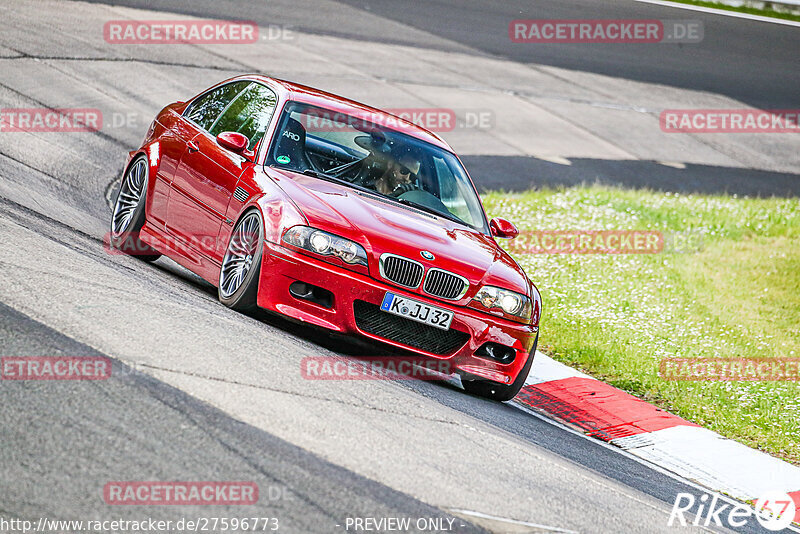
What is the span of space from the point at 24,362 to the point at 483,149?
501 inches

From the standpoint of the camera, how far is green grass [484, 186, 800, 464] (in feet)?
29.9

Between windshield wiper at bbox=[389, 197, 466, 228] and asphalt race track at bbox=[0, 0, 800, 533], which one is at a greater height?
windshield wiper at bbox=[389, 197, 466, 228]

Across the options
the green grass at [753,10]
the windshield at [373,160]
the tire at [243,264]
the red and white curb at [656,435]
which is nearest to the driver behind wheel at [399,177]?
the windshield at [373,160]

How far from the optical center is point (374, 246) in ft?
22.3

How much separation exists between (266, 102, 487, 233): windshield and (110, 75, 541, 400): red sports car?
0.04 ft

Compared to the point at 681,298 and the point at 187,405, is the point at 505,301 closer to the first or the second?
the point at 187,405

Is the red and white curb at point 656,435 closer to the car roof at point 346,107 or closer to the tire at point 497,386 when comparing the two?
the tire at point 497,386

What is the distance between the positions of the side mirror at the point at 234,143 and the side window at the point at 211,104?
983 mm

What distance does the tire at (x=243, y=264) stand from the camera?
6.88 metres

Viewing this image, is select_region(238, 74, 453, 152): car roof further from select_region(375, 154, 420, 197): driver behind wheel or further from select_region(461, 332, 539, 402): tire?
select_region(461, 332, 539, 402): tire

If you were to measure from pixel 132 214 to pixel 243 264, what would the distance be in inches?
79.4

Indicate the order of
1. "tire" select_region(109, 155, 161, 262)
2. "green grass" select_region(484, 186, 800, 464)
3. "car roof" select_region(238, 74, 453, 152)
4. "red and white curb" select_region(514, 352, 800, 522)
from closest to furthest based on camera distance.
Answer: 1. "red and white curb" select_region(514, 352, 800, 522)
2. "car roof" select_region(238, 74, 453, 152)
3. "tire" select_region(109, 155, 161, 262)
4. "green grass" select_region(484, 186, 800, 464)

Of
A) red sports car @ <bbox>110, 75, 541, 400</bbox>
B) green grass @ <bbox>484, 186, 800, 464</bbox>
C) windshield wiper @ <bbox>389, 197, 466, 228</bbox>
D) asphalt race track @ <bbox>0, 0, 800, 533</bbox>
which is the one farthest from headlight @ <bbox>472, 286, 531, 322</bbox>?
green grass @ <bbox>484, 186, 800, 464</bbox>

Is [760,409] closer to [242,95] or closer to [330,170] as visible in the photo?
[330,170]
